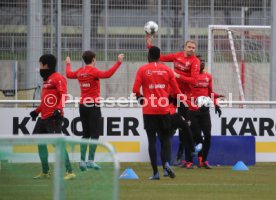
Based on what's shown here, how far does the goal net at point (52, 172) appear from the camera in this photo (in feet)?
24.6

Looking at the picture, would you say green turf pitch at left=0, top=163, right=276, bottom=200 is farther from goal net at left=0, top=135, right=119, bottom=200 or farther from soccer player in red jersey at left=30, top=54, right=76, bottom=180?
soccer player in red jersey at left=30, top=54, right=76, bottom=180

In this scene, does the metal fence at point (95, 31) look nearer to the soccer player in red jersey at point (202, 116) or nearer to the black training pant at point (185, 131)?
the soccer player in red jersey at point (202, 116)

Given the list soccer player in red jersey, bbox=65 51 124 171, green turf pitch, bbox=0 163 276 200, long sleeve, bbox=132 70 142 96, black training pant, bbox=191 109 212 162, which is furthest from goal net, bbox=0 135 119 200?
black training pant, bbox=191 109 212 162

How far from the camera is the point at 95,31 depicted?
816 inches

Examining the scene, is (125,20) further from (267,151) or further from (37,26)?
(267,151)

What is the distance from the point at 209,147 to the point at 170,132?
3.32 metres

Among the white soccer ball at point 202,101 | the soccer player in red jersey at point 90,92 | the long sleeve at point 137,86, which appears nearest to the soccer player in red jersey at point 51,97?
the long sleeve at point 137,86

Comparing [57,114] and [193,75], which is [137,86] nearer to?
[57,114]

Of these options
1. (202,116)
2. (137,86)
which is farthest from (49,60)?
(202,116)

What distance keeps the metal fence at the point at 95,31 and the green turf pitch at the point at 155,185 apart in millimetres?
2546

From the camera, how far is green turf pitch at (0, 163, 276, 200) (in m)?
7.91

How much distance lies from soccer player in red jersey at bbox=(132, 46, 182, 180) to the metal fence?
5810 millimetres

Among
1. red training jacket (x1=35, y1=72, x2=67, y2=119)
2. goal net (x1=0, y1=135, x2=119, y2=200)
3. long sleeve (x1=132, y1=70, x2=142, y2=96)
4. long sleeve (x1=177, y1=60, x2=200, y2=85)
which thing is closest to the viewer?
goal net (x1=0, y1=135, x2=119, y2=200)

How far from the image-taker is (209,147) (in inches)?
714
